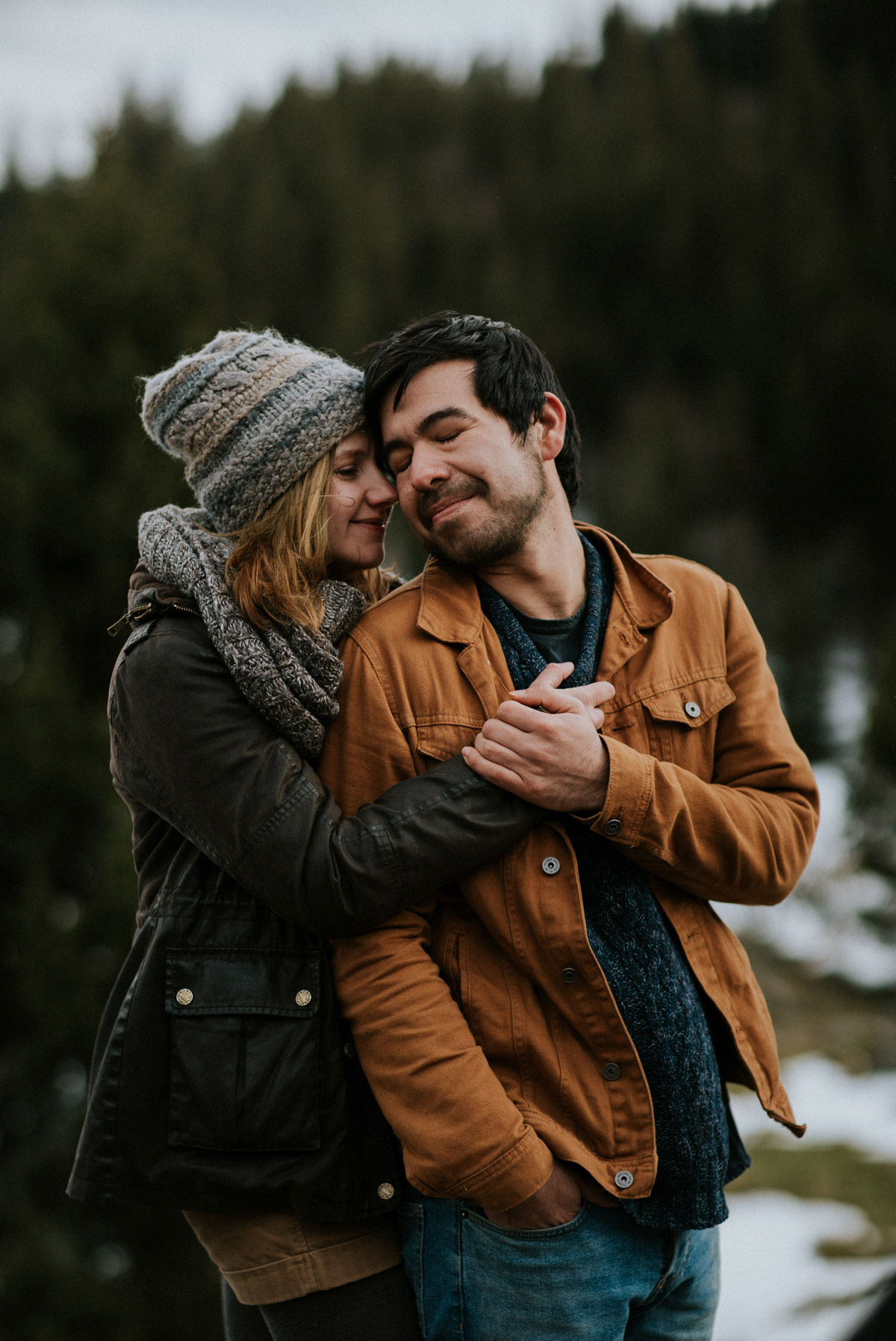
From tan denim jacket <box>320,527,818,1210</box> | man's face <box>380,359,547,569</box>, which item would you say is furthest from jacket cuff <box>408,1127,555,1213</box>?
man's face <box>380,359,547,569</box>

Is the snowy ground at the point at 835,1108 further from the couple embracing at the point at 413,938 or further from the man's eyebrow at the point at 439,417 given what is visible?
the man's eyebrow at the point at 439,417

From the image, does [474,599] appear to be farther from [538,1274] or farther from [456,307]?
[456,307]

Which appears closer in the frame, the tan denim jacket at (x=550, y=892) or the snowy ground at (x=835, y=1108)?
the tan denim jacket at (x=550, y=892)

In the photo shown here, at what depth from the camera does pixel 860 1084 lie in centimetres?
841

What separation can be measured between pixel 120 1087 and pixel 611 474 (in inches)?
786

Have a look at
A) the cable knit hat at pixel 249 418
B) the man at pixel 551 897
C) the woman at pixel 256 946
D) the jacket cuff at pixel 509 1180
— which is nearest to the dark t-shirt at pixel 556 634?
the man at pixel 551 897

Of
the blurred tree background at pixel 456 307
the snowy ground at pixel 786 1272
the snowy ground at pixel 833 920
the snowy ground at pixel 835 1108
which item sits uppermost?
the blurred tree background at pixel 456 307

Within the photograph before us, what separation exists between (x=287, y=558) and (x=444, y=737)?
0.37 metres

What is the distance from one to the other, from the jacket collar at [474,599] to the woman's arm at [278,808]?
24cm

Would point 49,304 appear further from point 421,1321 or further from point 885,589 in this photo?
point 885,589

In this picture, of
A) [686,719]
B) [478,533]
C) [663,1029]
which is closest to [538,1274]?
[663,1029]

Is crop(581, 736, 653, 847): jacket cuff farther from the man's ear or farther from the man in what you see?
the man's ear

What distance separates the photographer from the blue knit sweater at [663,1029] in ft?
5.18

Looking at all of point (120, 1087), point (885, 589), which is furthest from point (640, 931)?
point (885, 589)
